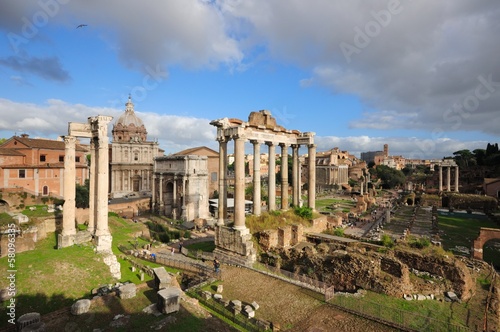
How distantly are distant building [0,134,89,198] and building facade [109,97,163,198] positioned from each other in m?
11.8

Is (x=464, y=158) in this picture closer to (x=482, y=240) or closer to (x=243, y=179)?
(x=482, y=240)

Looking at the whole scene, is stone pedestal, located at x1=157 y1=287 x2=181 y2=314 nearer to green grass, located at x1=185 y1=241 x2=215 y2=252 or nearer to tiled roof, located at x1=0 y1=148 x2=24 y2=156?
green grass, located at x1=185 y1=241 x2=215 y2=252

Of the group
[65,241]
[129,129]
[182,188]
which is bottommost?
[65,241]

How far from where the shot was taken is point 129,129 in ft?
175

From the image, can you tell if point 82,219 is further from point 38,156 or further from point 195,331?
point 195,331

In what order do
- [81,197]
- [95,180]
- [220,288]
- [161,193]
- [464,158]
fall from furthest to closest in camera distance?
[464,158] < [161,193] < [81,197] < [95,180] < [220,288]

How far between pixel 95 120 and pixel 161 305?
12.2 meters

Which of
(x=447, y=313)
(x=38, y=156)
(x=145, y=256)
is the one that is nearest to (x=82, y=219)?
(x=145, y=256)

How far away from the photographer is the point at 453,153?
95.2 metres

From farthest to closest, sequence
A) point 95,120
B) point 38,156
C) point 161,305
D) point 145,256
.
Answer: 1. point 38,156
2. point 145,256
3. point 95,120
4. point 161,305

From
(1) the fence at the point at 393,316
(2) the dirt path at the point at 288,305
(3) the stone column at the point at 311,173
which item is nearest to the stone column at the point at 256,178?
(3) the stone column at the point at 311,173

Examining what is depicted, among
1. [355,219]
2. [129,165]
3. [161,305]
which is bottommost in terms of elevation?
[355,219]

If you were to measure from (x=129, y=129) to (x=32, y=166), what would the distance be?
68.4 ft

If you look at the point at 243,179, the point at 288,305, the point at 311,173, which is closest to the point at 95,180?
the point at 243,179
